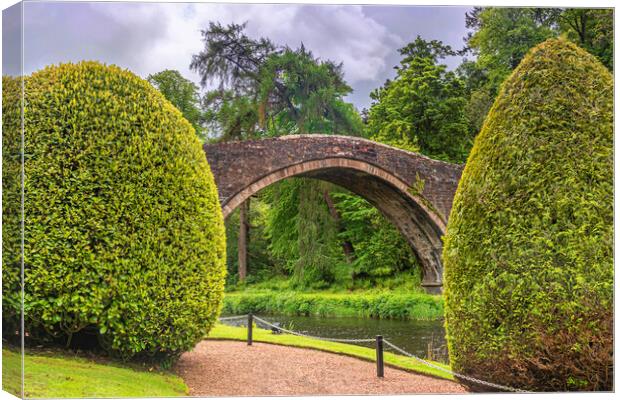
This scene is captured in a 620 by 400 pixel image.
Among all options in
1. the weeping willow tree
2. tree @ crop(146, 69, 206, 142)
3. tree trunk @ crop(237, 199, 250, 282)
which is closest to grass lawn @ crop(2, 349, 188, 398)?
tree @ crop(146, 69, 206, 142)

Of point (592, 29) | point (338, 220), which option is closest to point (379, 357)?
point (592, 29)

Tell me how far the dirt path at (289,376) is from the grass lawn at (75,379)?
50 cm

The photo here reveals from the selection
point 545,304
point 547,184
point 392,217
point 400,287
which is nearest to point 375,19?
point 547,184

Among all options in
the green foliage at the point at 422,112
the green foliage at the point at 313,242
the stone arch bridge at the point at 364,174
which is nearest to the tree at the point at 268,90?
the green foliage at the point at 422,112

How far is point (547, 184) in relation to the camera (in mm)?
5062

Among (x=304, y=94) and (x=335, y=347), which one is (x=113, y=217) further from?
(x=304, y=94)

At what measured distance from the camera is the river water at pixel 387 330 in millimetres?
11797

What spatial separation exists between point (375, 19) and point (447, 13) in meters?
0.90

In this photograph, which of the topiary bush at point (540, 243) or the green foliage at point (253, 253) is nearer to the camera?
the topiary bush at point (540, 243)

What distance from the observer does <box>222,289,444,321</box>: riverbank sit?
15.7 m

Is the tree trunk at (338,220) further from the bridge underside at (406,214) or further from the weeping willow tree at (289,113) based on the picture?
the bridge underside at (406,214)

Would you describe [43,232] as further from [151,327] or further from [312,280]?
[312,280]

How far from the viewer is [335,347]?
861 centimetres

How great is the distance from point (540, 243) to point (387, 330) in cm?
961
